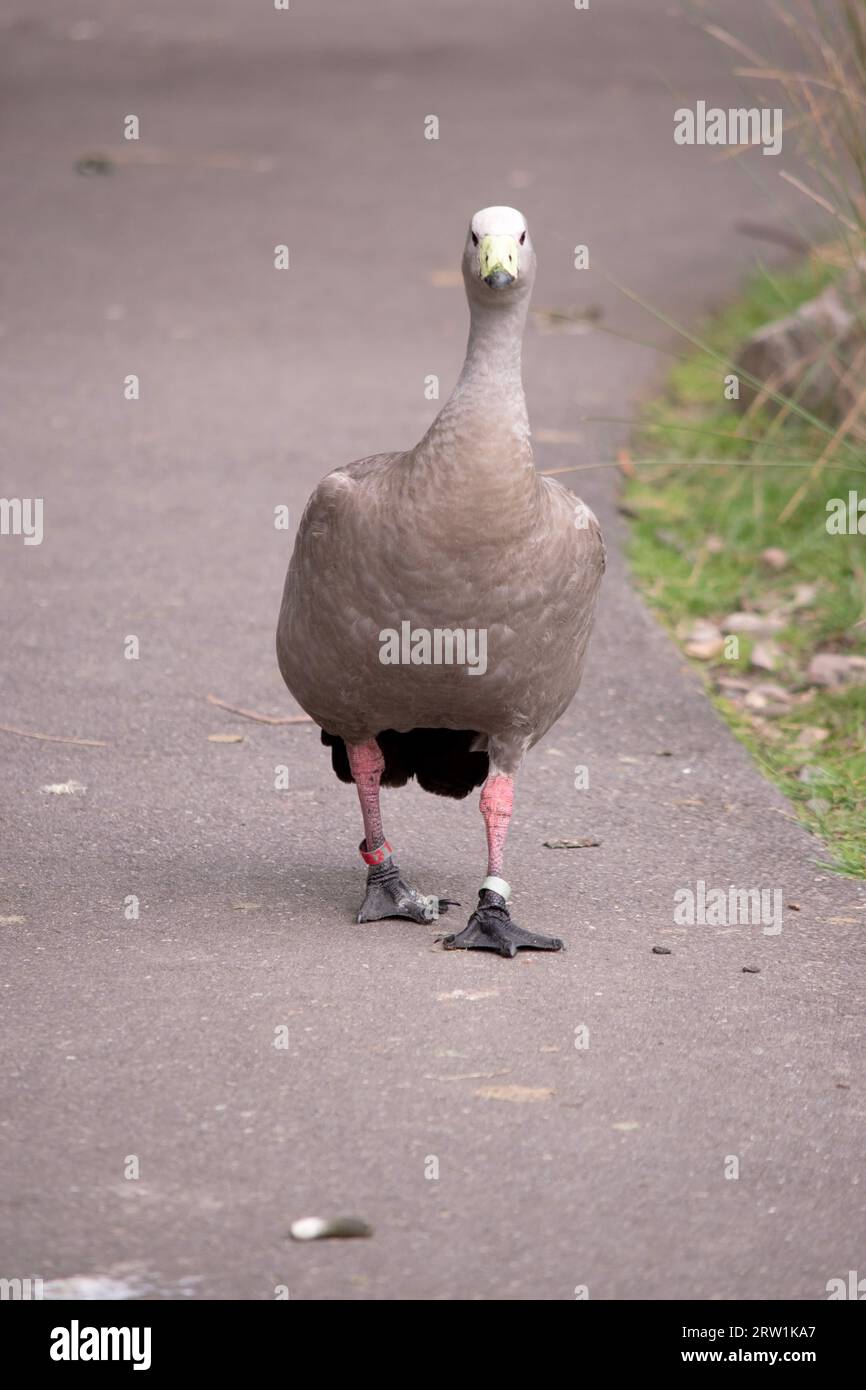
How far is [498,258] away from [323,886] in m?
1.67

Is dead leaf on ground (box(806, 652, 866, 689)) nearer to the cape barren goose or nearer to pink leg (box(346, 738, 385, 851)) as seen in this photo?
the cape barren goose

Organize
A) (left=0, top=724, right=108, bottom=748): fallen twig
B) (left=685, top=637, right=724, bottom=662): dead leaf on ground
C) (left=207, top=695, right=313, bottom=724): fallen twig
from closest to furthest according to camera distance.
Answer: (left=0, top=724, right=108, bottom=748): fallen twig, (left=207, top=695, right=313, bottom=724): fallen twig, (left=685, top=637, right=724, bottom=662): dead leaf on ground

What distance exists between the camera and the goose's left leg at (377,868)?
4.64 m

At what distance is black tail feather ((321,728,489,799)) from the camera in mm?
4805

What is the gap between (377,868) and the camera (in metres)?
4.68

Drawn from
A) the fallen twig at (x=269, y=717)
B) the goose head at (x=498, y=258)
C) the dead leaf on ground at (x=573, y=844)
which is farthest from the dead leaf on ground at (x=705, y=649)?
the goose head at (x=498, y=258)

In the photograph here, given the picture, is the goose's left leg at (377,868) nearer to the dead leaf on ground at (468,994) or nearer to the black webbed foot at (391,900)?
the black webbed foot at (391,900)

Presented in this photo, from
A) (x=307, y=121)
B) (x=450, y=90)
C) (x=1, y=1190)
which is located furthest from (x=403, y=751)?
(x=450, y=90)

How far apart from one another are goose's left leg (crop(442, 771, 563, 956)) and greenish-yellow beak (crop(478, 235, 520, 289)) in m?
1.20

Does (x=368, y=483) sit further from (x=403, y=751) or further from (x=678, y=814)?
(x=678, y=814)

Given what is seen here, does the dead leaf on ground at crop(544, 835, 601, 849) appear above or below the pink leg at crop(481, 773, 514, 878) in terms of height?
above

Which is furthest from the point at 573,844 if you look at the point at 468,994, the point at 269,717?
the point at 269,717

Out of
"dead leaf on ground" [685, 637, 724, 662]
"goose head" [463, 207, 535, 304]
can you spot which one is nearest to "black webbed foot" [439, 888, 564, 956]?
"goose head" [463, 207, 535, 304]

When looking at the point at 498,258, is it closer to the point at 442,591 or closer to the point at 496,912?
the point at 442,591
